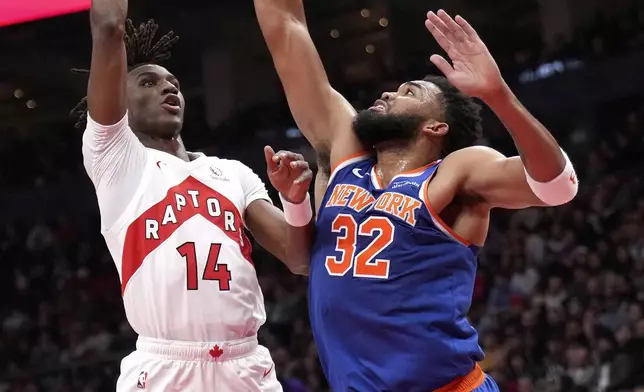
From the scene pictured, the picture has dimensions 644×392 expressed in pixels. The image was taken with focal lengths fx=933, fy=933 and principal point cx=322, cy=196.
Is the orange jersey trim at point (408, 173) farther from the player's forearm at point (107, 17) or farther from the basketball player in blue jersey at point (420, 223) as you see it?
the player's forearm at point (107, 17)

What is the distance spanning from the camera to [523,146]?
276 centimetres

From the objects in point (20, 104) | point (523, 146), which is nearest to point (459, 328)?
point (523, 146)

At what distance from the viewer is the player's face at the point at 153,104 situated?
3.58 m

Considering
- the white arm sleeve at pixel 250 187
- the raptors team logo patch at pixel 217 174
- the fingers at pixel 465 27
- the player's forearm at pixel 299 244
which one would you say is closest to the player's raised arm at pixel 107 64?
the raptors team logo patch at pixel 217 174

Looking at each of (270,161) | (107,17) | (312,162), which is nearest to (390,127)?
(270,161)

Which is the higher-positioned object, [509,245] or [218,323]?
[218,323]

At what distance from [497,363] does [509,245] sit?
189cm

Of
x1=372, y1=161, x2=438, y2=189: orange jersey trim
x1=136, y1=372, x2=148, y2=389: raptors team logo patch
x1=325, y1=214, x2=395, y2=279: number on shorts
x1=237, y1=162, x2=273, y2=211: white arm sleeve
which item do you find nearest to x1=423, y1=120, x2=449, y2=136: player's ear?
x1=372, y1=161, x2=438, y2=189: orange jersey trim

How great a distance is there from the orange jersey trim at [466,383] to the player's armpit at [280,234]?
2.36 ft

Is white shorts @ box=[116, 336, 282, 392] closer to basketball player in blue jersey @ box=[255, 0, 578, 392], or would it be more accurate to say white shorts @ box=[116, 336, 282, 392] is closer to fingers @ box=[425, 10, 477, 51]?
basketball player in blue jersey @ box=[255, 0, 578, 392]

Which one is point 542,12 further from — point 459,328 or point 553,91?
point 459,328

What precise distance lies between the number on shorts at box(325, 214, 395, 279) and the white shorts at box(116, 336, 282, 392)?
52cm

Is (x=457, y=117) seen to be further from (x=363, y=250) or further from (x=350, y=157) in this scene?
(x=363, y=250)

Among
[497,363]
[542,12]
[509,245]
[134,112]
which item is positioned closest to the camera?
[134,112]
